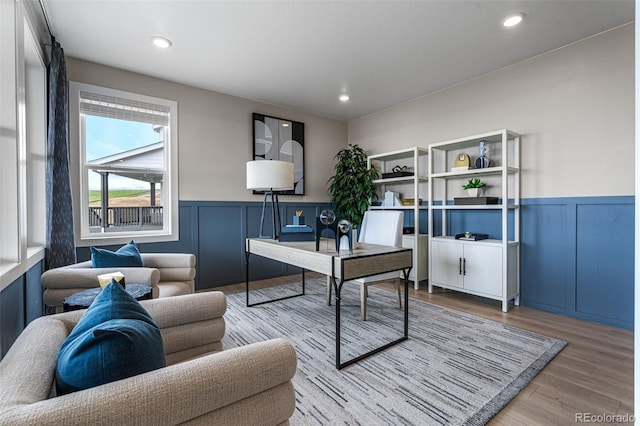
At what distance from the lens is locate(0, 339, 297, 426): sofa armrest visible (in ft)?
2.10

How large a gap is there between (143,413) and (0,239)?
1.85 meters

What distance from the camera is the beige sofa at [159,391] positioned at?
0.65m

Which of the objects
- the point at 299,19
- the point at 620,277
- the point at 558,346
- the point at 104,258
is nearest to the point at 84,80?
the point at 104,258

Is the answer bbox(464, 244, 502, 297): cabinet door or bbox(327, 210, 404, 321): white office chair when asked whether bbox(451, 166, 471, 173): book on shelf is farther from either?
bbox(327, 210, 404, 321): white office chair

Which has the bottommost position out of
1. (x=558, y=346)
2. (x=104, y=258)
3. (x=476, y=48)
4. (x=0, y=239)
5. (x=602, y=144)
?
(x=558, y=346)

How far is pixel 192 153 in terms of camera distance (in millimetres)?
3846

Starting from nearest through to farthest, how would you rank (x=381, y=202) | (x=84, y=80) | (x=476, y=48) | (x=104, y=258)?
(x=104, y=258)
(x=476, y=48)
(x=84, y=80)
(x=381, y=202)

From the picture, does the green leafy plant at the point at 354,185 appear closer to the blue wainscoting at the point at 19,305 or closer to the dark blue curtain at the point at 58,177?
the dark blue curtain at the point at 58,177

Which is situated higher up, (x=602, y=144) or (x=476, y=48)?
(x=476, y=48)

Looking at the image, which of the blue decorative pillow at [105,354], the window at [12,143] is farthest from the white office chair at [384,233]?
the window at [12,143]

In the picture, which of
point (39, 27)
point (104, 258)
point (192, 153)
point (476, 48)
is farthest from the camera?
point (192, 153)

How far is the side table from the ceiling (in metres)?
2.04

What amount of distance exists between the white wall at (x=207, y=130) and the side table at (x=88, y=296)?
1998mm

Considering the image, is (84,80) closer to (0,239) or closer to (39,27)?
(39,27)
